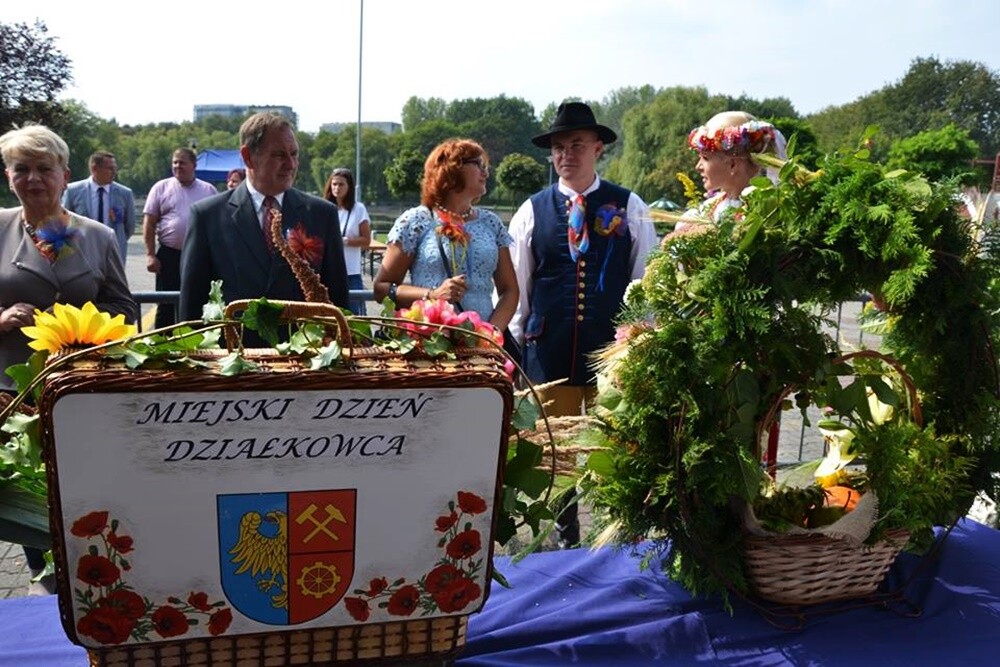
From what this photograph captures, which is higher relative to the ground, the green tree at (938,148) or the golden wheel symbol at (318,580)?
the green tree at (938,148)

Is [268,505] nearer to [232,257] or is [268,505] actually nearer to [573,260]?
[232,257]

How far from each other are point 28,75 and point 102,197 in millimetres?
10100

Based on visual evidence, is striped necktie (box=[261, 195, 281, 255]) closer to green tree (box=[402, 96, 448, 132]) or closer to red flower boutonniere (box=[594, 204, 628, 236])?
red flower boutonniere (box=[594, 204, 628, 236])

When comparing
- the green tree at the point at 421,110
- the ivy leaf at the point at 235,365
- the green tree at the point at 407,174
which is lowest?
the ivy leaf at the point at 235,365

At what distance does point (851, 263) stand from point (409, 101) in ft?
335

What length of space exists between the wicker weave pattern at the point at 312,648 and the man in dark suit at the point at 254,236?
1.85 m

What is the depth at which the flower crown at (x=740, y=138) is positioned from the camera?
308cm

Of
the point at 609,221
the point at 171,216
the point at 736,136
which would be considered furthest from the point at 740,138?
the point at 171,216

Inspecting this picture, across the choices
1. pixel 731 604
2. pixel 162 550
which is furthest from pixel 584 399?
pixel 162 550

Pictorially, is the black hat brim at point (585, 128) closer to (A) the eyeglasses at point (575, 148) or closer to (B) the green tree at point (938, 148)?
(A) the eyeglasses at point (575, 148)

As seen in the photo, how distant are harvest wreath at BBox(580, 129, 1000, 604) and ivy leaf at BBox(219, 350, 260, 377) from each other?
759mm

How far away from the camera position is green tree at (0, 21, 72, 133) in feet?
51.2

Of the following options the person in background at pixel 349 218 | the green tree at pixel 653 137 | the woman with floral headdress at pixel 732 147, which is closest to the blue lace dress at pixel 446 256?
the woman with floral headdress at pixel 732 147

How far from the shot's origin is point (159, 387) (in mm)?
1186
